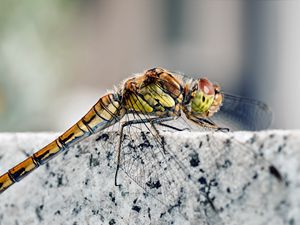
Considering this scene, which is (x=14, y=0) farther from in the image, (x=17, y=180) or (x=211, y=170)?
(x=211, y=170)

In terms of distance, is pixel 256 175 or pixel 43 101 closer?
pixel 256 175

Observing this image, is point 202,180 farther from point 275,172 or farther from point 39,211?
point 39,211

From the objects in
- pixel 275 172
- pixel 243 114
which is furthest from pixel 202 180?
pixel 243 114

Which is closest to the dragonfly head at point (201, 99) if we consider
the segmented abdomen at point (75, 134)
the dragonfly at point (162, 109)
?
the dragonfly at point (162, 109)

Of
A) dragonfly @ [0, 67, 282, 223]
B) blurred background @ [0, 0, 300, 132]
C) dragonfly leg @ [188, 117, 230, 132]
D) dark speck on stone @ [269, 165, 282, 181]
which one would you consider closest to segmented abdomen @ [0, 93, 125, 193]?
dragonfly @ [0, 67, 282, 223]

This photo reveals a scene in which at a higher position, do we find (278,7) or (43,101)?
(43,101)

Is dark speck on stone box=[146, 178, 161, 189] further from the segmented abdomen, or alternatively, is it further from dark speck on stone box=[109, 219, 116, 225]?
the segmented abdomen

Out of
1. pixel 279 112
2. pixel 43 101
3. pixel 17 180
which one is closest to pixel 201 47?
pixel 279 112
